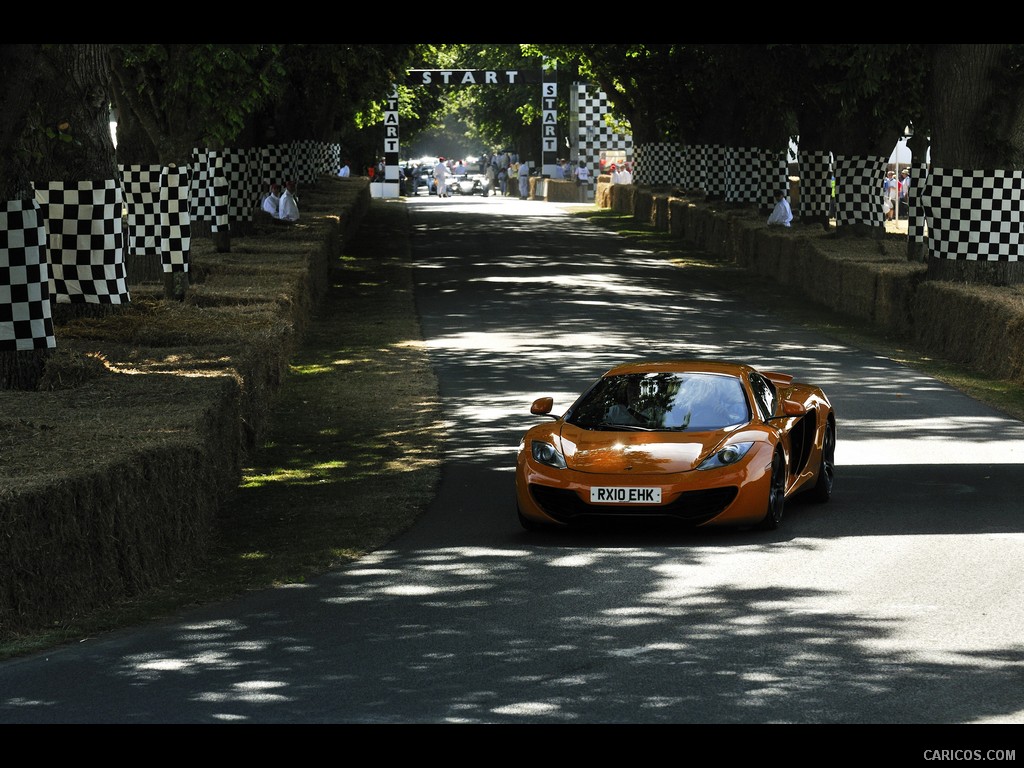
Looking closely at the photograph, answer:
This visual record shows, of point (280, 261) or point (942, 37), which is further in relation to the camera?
point (280, 261)

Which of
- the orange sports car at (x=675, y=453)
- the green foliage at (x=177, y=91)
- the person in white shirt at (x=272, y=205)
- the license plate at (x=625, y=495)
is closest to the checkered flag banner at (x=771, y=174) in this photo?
the person in white shirt at (x=272, y=205)

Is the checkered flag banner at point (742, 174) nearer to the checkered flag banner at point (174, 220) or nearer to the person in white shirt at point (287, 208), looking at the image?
the person in white shirt at point (287, 208)

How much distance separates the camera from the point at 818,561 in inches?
440

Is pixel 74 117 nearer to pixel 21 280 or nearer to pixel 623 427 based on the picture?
pixel 21 280

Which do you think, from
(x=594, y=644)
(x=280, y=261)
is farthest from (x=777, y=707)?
(x=280, y=261)

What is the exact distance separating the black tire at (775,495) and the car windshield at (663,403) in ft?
1.49

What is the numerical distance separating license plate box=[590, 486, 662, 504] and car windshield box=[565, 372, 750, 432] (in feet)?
2.46

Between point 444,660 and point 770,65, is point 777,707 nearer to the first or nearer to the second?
point 444,660

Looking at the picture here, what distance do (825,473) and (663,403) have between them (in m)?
1.53

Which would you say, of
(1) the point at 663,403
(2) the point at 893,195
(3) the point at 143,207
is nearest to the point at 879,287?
(3) the point at 143,207

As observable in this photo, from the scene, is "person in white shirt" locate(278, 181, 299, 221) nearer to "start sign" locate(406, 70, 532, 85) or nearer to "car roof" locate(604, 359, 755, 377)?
"car roof" locate(604, 359, 755, 377)

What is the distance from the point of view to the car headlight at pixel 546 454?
1209 centimetres
